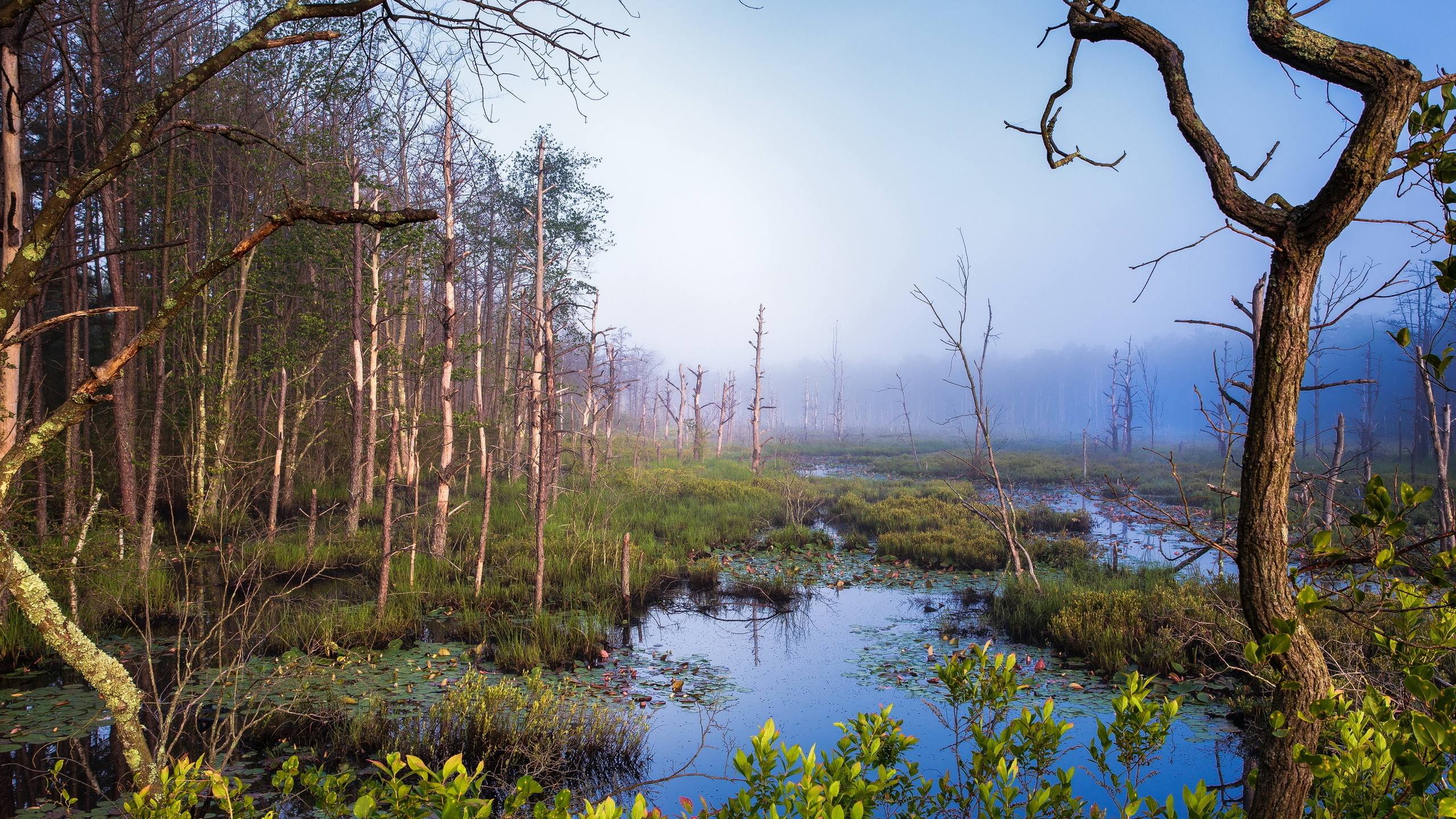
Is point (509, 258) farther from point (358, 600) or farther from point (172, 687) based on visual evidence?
point (172, 687)

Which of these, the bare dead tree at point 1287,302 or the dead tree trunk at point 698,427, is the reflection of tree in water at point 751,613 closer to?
the bare dead tree at point 1287,302

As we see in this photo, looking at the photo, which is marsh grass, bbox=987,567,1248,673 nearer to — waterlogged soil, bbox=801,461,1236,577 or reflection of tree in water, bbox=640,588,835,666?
waterlogged soil, bbox=801,461,1236,577

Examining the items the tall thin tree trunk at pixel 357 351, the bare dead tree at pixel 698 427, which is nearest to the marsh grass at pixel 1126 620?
the tall thin tree trunk at pixel 357 351

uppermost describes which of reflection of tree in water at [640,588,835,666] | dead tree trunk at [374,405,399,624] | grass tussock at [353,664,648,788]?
dead tree trunk at [374,405,399,624]

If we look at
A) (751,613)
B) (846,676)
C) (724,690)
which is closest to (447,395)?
(751,613)

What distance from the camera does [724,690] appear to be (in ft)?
23.8

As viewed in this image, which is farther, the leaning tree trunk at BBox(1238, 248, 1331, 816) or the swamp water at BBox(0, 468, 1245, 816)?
the swamp water at BBox(0, 468, 1245, 816)

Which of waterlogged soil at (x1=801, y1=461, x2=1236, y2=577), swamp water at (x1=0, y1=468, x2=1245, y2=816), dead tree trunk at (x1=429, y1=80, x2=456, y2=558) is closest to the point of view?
swamp water at (x1=0, y1=468, x2=1245, y2=816)

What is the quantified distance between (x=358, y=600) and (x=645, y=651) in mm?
4230

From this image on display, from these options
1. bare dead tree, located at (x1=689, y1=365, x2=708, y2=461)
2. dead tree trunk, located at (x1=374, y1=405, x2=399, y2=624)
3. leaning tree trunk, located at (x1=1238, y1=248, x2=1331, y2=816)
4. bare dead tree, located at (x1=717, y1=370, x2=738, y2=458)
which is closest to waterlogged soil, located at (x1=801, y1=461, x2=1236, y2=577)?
bare dead tree, located at (x1=717, y1=370, x2=738, y2=458)

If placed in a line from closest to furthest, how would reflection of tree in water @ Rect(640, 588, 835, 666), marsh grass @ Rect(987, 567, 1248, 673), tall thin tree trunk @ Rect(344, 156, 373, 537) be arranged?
1. marsh grass @ Rect(987, 567, 1248, 673)
2. reflection of tree in water @ Rect(640, 588, 835, 666)
3. tall thin tree trunk @ Rect(344, 156, 373, 537)

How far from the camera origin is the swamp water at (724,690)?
5.50m

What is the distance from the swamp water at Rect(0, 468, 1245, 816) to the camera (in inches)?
217

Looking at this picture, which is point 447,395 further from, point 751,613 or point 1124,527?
point 1124,527
